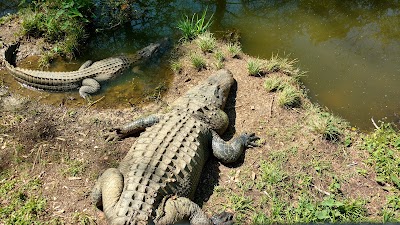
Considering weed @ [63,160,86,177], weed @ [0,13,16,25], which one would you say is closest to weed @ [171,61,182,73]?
weed @ [63,160,86,177]

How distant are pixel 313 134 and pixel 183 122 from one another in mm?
2010

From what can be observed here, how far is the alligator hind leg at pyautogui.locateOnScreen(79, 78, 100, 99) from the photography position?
5.96 meters

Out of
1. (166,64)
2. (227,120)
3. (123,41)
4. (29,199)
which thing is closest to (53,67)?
(123,41)

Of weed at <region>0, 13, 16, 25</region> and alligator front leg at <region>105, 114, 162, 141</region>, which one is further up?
weed at <region>0, 13, 16, 25</region>

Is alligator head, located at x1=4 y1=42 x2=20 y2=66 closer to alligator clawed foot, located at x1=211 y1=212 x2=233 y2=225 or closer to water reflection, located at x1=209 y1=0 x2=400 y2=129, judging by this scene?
water reflection, located at x1=209 y1=0 x2=400 y2=129

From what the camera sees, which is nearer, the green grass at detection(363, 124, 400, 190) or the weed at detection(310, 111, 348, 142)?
the green grass at detection(363, 124, 400, 190)

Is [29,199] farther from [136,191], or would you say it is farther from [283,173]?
[283,173]

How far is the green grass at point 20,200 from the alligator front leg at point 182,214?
1.58 m

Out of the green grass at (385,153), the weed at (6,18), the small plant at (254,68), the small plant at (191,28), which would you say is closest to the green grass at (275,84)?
the small plant at (254,68)

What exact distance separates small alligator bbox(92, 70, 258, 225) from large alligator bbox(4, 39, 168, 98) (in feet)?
4.35

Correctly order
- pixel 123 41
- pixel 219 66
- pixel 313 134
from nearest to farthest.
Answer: pixel 313 134 → pixel 219 66 → pixel 123 41

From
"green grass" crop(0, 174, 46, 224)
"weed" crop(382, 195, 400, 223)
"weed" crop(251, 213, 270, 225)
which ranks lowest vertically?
"green grass" crop(0, 174, 46, 224)

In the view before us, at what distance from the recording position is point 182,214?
4.04m

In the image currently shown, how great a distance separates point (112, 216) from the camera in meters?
3.72
